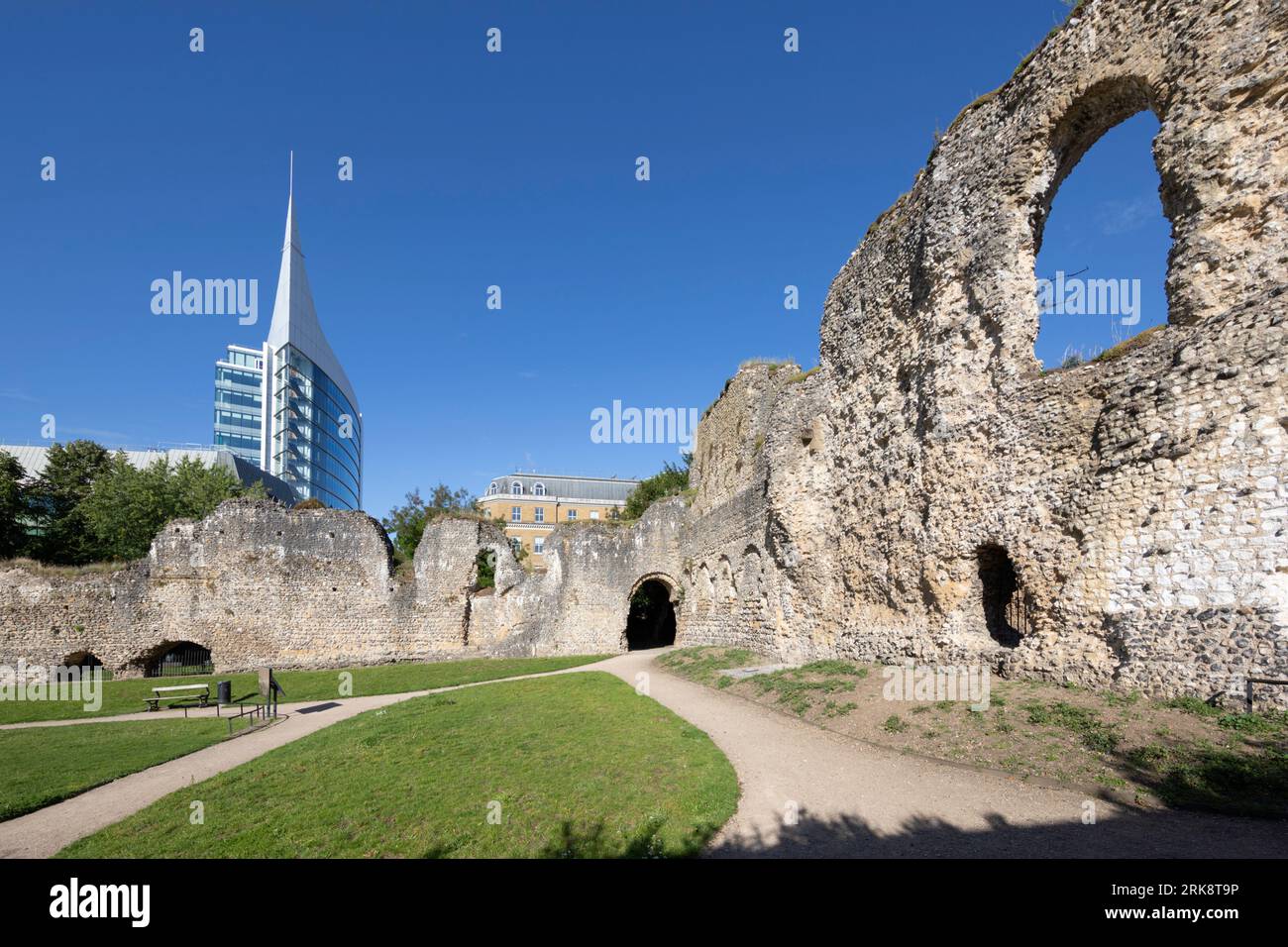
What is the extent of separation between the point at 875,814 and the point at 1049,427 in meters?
8.12

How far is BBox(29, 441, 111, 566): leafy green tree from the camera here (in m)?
33.1

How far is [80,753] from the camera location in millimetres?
11266

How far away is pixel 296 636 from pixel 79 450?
23859 mm

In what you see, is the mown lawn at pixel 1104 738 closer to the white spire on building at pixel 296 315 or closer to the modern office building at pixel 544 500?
the modern office building at pixel 544 500

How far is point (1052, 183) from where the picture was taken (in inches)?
481

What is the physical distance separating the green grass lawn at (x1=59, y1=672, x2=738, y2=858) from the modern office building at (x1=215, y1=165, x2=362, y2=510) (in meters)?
81.8

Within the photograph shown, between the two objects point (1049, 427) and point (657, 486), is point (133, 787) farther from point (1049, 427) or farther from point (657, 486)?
point (657, 486)

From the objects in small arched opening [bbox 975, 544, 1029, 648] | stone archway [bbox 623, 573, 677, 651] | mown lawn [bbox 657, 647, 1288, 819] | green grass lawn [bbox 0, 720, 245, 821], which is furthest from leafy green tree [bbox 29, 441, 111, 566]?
small arched opening [bbox 975, 544, 1029, 648]

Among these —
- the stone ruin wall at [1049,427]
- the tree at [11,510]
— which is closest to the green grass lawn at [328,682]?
the stone ruin wall at [1049,427]

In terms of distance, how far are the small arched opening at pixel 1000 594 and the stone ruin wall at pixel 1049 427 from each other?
1.14ft

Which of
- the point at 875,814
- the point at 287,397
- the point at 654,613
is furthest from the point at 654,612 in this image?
the point at 287,397
